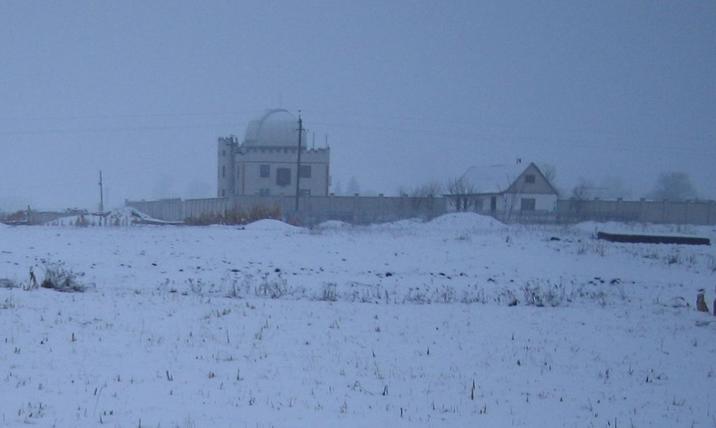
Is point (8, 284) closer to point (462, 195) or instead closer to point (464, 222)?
point (464, 222)

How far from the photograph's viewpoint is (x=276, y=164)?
251 ft

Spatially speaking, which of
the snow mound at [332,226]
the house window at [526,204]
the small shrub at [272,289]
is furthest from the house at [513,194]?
the small shrub at [272,289]

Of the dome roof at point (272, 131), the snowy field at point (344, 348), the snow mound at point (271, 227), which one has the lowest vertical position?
the snowy field at point (344, 348)

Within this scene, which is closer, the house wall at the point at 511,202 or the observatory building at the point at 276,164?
the house wall at the point at 511,202

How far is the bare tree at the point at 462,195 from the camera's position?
74.6 metres

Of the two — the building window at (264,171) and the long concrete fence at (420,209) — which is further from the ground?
the building window at (264,171)

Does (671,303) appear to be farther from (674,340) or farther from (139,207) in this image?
(139,207)

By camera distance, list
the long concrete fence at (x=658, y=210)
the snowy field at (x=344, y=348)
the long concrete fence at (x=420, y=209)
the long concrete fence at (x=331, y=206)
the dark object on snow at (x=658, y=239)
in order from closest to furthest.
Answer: the snowy field at (x=344, y=348) → the dark object on snow at (x=658, y=239) → the long concrete fence at (x=331, y=206) → the long concrete fence at (x=420, y=209) → the long concrete fence at (x=658, y=210)

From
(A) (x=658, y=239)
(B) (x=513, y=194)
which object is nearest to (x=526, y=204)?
(B) (x=513, y=194)

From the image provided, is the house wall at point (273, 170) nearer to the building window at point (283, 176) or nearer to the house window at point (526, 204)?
the building window at point (283, 176)

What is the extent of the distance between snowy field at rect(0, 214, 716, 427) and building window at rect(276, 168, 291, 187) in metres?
54.2

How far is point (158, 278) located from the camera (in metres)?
18.9

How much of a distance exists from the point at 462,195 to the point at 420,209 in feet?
23.9

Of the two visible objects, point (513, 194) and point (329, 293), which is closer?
point (329, 293)
